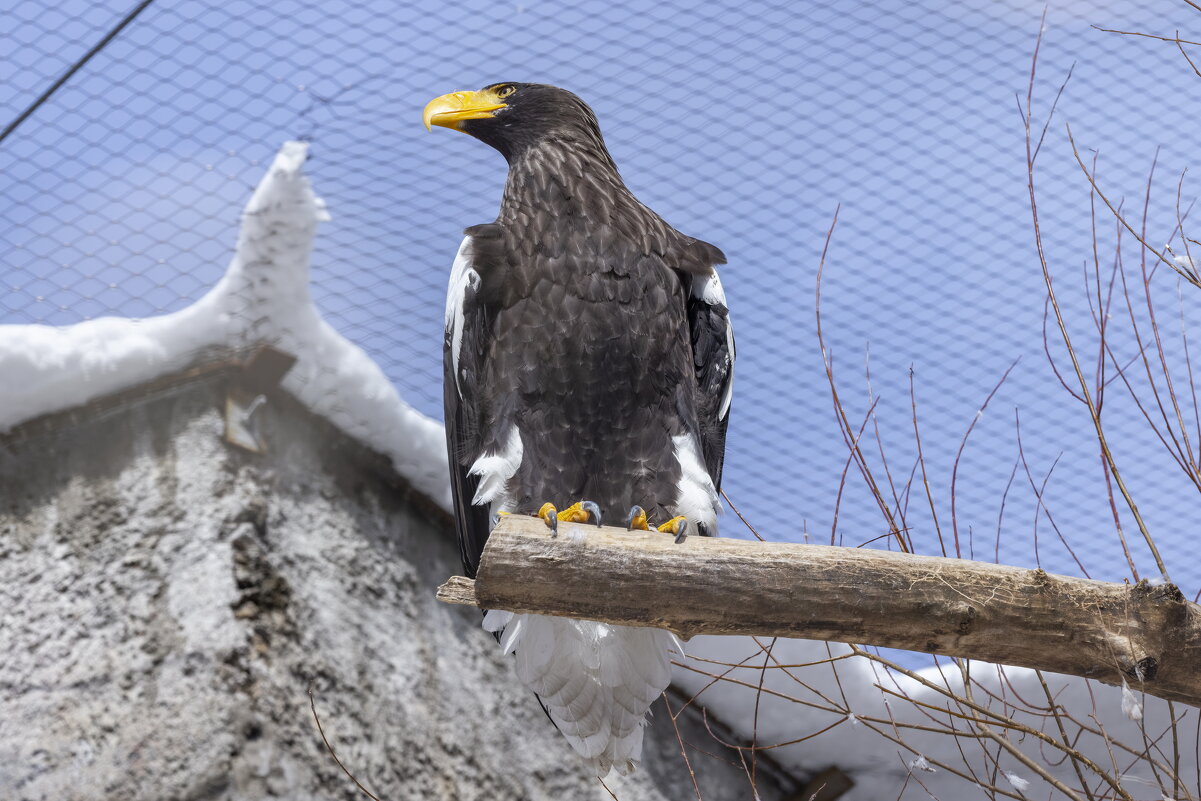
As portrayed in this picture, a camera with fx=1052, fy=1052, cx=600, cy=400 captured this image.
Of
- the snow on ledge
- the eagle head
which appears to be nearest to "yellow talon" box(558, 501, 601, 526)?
the eagle head

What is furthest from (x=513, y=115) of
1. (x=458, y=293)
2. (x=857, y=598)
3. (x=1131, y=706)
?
(x=1131, y=706)

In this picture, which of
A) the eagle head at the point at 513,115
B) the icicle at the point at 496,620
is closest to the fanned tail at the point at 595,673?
the icicle at the point at 496,620

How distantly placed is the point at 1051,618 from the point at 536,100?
2.20 metres

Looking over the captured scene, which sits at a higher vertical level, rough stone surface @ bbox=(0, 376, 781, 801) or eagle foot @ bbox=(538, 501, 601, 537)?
eagle foot @ bbox=(538, 501, 601, 537)

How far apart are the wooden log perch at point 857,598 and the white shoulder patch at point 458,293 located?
1018 mm

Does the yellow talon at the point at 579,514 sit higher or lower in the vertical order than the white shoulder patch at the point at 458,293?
lower

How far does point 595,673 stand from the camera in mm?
2520

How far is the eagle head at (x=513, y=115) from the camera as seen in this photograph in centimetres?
314

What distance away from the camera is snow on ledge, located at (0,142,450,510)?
3.51 meters

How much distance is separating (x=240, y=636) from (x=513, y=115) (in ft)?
5.84

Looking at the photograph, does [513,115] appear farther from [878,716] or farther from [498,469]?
[878,716]

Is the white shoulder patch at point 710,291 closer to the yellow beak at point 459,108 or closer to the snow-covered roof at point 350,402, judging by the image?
the yellow beak at point 459,108

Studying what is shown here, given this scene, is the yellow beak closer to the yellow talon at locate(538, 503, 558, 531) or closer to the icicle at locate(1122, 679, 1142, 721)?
the yellow talon at locate(538, 503, 558, 531)

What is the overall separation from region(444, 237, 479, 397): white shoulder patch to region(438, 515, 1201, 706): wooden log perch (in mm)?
1018
